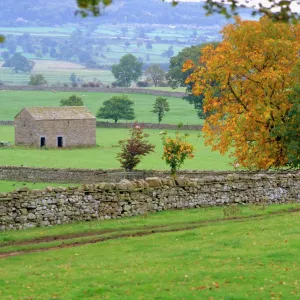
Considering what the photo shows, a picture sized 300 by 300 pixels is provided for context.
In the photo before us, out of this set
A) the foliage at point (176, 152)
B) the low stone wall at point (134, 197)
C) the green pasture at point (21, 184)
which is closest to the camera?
the low stone wall at point (134, 197)

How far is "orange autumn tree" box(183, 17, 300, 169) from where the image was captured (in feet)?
131

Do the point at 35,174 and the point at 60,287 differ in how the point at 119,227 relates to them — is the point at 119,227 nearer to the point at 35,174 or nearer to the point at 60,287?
the point at 60,287

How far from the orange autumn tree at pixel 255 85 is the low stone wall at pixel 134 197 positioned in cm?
717

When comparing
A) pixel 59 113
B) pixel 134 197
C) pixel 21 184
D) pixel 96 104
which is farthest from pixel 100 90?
pixel 134 197

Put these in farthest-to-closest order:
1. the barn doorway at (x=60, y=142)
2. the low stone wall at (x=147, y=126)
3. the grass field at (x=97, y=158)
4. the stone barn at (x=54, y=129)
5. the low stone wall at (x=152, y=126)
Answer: the low stone wall at (x=147, y=126) < the low stone wall at (x=152, y=126) < the barn doorway at (x=60, y=142) < the stone barn at (x=54, y=129) < the grass field at (x=97, y=158)

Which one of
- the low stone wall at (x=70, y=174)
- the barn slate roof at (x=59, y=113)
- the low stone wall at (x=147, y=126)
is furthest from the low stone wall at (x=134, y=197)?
the low stone wall at (x=147, y=126)

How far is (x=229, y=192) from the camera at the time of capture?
103 ft

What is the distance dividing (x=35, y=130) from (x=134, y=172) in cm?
3751

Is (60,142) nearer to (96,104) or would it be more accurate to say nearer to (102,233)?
(96,104)

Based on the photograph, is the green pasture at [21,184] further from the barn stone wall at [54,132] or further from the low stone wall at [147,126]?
the low stone wall at [147,126]

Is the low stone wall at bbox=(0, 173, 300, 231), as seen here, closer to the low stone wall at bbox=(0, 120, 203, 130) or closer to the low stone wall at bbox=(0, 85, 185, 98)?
the low stone wall at bbox=(0, 120, 203, 130)

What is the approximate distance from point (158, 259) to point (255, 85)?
77.7 ft

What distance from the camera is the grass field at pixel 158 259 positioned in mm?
16078

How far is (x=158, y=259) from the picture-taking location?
19484 mm
